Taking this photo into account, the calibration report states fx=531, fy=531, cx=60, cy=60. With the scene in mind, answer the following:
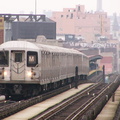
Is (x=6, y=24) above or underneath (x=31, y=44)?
above

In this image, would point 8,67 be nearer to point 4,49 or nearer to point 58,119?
point 4,49

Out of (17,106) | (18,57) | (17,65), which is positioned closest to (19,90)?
(17,65)

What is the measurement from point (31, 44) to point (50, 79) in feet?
15.2

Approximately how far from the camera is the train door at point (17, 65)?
1245 inches

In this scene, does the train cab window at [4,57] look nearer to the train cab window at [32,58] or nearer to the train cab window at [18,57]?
the train cab window at [18,57]

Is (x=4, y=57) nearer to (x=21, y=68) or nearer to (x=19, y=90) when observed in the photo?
(x=21, y=68)

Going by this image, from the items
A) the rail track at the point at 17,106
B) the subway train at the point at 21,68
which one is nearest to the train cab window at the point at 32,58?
the subway train at the point at 21,68

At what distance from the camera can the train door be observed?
31.6 meters

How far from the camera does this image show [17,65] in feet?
104

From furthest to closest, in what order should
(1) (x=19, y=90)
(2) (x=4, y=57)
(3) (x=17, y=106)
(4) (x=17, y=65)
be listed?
(2) (x=4, y=57), (4) (x=17, y=65), (1) (x=19, y=90), (3) (x=17, y=106)

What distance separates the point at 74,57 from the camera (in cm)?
5122

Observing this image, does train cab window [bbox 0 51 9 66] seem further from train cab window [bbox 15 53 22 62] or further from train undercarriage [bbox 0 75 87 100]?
train undercarriage [bbox 0 75 87 100]

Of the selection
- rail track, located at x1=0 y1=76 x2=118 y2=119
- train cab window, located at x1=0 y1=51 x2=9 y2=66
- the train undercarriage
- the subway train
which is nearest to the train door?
the subway train

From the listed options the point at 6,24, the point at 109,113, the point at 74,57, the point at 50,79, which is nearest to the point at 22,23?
the point at 6,24
